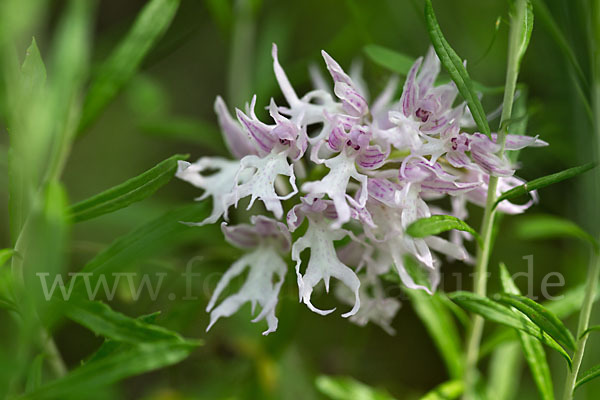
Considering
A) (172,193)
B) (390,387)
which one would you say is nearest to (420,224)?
(390,387)

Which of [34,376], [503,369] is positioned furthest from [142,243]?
[503,369]

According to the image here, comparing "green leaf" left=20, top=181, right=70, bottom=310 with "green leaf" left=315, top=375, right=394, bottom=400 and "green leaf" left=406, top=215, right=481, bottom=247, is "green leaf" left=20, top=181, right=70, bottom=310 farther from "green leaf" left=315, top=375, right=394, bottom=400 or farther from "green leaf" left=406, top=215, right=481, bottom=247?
"green leaf" left=315, top=375, right=394, bottom=400

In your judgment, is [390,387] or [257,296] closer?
[257,296]

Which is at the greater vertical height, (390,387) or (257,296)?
(257,296)

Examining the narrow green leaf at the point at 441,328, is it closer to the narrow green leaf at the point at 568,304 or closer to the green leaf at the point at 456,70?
the narrow green leaf at the point at 568,304

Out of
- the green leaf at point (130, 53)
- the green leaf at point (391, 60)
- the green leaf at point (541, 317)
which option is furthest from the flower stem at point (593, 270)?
the green leaf at point (130, 53)

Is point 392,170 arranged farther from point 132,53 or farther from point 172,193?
point 172,193

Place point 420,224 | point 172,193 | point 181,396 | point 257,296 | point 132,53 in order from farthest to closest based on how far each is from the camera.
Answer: point 172,193
point 181,396
point 132,53
point 257,296
point 420,224
